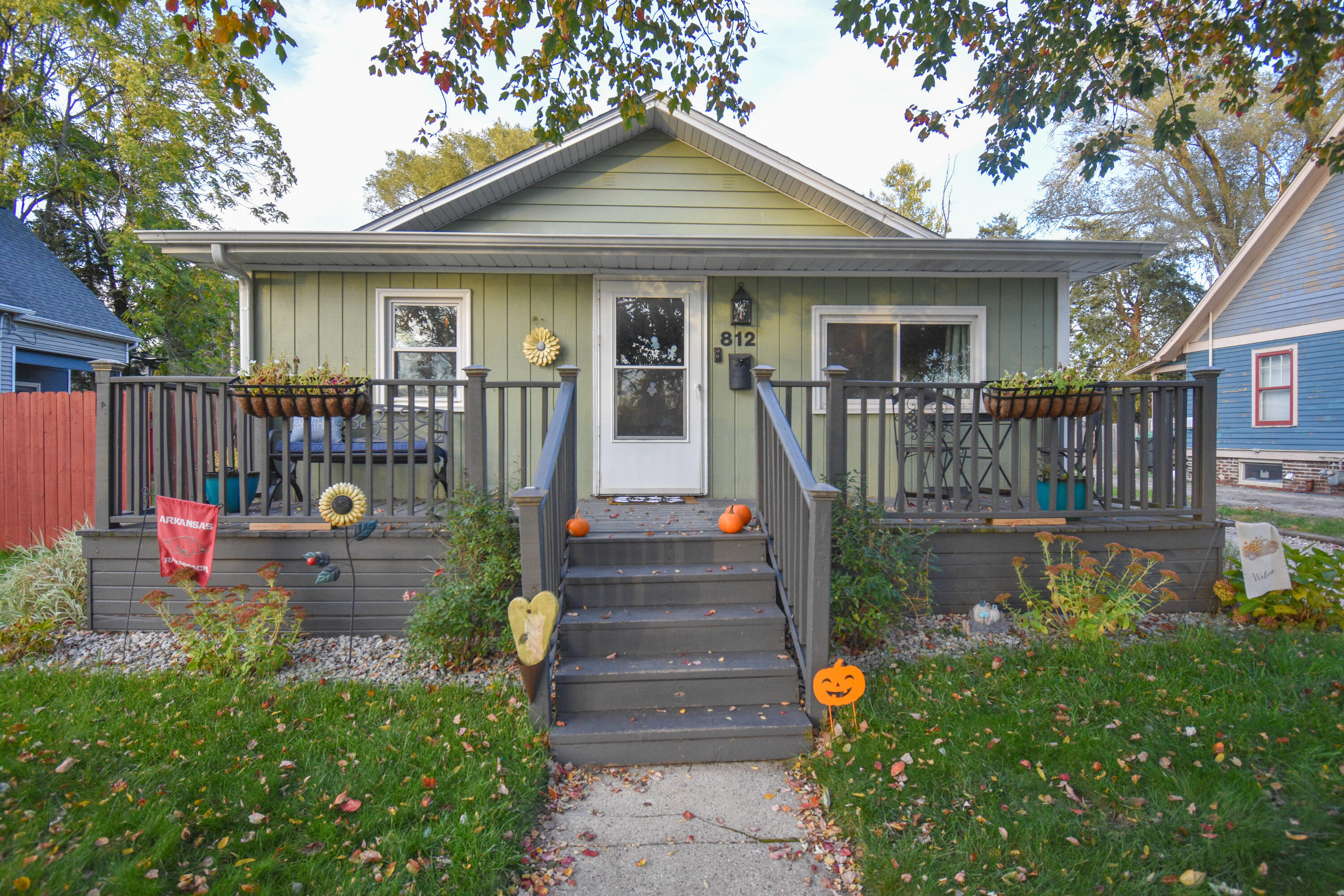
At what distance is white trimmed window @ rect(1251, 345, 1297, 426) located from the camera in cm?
1194

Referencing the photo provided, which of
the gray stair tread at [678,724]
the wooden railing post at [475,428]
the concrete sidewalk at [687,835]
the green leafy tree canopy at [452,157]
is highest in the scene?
the green leafy tree canopy at [452,157]

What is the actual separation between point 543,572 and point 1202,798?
2.64 meters

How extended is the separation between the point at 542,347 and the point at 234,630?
3.09 meters

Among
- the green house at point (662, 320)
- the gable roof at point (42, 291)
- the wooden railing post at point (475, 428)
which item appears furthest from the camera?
the gable roof at point (42, 291)

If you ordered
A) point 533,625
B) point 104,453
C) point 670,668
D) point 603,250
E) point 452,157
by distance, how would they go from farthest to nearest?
1. point 452,157
2. point 603,250
3. point 104,453
4. point 670,668
5. point 533,625

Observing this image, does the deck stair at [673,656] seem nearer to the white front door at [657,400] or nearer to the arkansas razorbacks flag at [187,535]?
the white front door at [657,400]

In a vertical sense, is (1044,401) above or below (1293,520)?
above

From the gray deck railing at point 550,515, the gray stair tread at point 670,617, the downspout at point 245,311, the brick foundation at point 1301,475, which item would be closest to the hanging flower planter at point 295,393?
the gray deck railing at point 550,515

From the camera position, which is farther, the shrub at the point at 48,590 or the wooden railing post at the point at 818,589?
the shrub at the point at 48,590

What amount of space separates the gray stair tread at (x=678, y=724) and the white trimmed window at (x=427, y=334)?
3.50 meters

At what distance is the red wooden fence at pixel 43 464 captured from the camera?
6023mm

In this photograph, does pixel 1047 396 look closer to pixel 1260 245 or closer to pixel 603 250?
pixel 603 250

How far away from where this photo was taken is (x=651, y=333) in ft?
18.4

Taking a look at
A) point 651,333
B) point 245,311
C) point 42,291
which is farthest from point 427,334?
point 42,291
